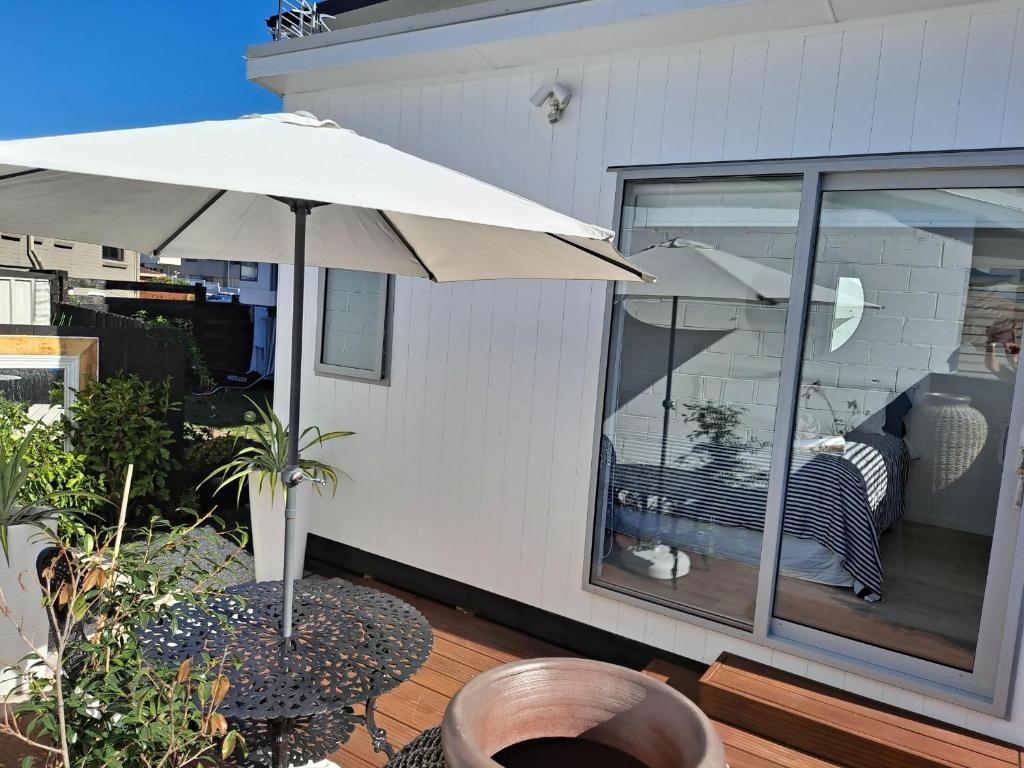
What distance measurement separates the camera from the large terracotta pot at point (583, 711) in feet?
4.39

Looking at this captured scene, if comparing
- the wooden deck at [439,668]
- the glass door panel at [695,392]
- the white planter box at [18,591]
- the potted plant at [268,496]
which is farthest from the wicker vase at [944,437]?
the white planter box at [18,591]

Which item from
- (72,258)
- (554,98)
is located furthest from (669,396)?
(72,258)

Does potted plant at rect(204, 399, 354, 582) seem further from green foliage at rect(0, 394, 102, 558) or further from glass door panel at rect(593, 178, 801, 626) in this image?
glass door panel at rect(593, 178, 801, 626)

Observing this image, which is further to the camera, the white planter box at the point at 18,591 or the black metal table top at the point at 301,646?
the white planter box at the point at 18,591

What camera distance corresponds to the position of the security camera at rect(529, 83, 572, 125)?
3.42 metres

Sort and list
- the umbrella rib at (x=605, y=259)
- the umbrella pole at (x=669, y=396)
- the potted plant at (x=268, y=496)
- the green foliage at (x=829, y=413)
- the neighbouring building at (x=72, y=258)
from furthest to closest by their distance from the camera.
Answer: the neighbouring building at (x=72, y=258)
the potted plant at (x=268, y=496)
the umbrella pole at (x=669, y=396)
the green foliage at (x=829, y=413)
the umbrella rib at (x=605, y=259)

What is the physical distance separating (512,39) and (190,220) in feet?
5.40

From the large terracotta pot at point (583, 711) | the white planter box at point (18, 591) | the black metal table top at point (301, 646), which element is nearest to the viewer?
the large terracotta pot at point (583, 711)

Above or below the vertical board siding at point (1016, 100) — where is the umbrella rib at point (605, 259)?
below

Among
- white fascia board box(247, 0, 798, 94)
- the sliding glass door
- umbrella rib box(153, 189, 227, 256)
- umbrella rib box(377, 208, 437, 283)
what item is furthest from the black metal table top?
white fascia board box(247, 0, 798, 94)

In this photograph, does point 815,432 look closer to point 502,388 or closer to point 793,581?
point 793,581

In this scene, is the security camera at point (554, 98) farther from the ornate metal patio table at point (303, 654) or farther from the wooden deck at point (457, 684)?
the wooden deck at point (457, 684)

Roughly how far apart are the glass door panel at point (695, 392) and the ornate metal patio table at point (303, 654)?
1.37 metres

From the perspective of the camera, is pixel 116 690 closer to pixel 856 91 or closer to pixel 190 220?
pixel 190 220
